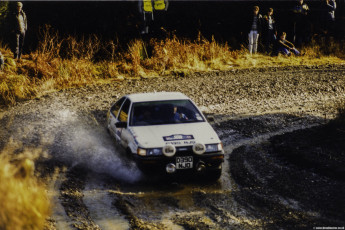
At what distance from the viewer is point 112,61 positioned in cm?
1967

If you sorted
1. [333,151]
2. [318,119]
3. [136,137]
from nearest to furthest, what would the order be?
[136,137]
[333,151]
[318,119]

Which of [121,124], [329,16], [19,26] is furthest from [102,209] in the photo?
[329,16]

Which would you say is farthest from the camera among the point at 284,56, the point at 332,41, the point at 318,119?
the point at 332,41

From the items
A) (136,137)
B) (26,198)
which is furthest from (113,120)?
(26,198)

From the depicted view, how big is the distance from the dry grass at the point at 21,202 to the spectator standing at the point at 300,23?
15.9m

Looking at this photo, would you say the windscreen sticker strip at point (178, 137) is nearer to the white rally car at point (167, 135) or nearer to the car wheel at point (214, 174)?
the white rally car at point (167, 135)

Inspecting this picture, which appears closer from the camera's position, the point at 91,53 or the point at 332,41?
the point at 91,53

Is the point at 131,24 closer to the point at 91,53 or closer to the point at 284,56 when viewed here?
the point at 91,53

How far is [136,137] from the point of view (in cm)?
935

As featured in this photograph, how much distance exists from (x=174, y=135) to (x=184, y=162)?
0.57 meters

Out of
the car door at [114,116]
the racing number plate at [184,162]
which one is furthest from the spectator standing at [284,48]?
the racing number plate at [184,162]

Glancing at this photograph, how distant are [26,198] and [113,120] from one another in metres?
3.90

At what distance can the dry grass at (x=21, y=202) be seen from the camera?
7048 millimetres

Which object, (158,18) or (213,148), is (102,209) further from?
(158,18)
